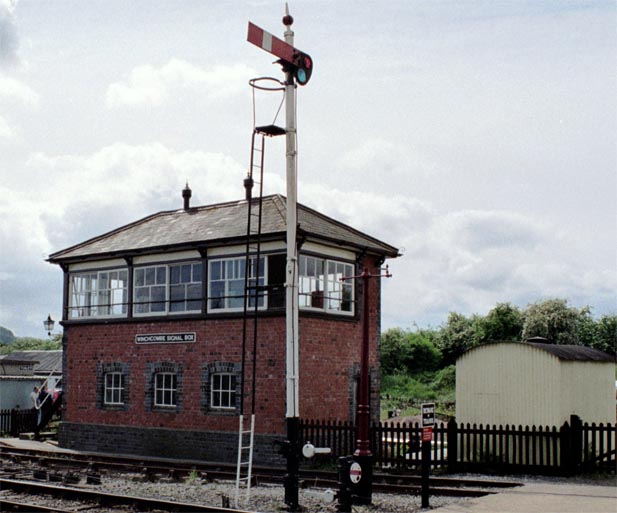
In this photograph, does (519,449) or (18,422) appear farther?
(18,422)

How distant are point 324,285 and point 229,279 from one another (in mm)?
2439

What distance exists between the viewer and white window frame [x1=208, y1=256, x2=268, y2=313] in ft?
66.4

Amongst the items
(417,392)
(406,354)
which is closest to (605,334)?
(406,354)

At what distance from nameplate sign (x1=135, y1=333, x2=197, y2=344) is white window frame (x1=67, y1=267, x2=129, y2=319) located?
3.70 feet

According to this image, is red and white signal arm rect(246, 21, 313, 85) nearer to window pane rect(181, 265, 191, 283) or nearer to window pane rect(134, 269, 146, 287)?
window pane rect(181, 265, 191, 283)

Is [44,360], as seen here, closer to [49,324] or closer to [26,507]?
[49,324]

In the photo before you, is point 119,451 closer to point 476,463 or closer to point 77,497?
point 77,497

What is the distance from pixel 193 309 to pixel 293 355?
30.0ft

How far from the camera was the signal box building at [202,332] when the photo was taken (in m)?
20.0

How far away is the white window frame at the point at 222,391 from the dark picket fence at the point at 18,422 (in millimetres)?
9692

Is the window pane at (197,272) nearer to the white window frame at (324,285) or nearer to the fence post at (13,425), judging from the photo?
→ the white window frame at (324,285)

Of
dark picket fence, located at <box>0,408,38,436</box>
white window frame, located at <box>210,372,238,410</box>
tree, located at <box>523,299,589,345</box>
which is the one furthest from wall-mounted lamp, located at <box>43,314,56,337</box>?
tree, located at <box>523,299,589,345</box>

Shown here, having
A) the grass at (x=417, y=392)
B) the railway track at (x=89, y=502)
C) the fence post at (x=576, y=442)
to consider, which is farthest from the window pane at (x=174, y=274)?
the grass at (x=417, y=392)

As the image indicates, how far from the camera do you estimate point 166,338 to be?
2188 centimetres
